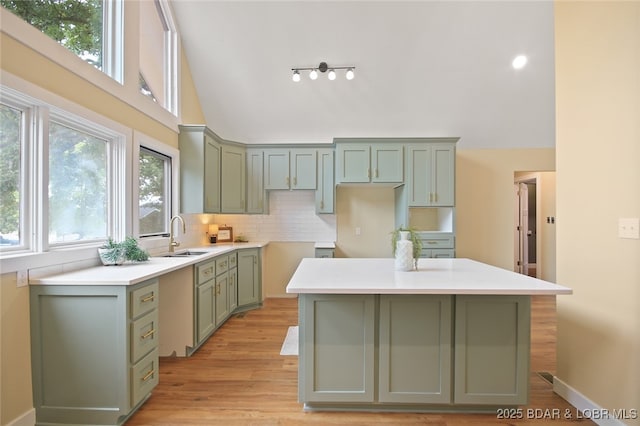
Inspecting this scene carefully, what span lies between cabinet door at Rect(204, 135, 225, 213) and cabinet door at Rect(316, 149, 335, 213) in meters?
1.41

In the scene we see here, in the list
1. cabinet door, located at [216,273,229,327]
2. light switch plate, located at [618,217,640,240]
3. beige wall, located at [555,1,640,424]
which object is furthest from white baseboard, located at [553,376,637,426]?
cabinet door, located at [216,273,229,327]

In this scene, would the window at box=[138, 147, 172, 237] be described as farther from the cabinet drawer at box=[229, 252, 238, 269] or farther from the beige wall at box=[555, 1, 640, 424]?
the beige wall at box=[555, 1, 640, 424]

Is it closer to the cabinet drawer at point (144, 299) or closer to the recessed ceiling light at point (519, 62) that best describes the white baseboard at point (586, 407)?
the cabinet drawer at point (144, 299)

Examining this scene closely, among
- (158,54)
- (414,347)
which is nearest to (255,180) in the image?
(158,54)

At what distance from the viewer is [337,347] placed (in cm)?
195

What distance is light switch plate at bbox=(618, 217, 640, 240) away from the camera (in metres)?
1.69

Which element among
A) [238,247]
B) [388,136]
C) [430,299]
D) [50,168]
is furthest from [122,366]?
[388,136]

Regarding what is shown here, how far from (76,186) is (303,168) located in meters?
2.73

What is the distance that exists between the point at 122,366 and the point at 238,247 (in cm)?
219

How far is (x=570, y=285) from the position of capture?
213 centimetres

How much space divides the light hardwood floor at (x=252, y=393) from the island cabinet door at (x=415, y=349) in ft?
0.63

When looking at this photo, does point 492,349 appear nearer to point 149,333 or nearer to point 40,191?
point 149,333

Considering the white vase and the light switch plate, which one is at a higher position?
the light switch plate

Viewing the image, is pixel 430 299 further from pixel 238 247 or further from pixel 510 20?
pixel 510 20
